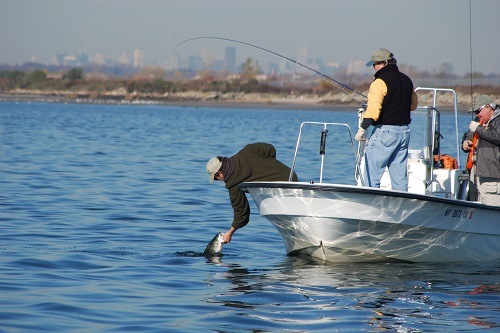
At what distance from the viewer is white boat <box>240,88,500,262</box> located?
9.85 meters

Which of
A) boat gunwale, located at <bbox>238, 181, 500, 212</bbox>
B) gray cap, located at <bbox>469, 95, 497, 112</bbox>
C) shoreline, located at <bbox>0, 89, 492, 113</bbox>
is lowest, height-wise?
shoreline, located at <bbox>0, 89, 492, 113</bbox>

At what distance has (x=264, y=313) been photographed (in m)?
8.43

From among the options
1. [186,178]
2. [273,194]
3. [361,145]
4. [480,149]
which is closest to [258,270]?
[273,194]

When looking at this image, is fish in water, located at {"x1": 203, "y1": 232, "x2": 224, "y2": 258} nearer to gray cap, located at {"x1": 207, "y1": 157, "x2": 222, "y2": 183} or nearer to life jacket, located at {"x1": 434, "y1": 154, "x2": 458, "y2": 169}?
gray cap, located at {"x1": 207, "y1": 157, "x2": 222, "y2": 183}

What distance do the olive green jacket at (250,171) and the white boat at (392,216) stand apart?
17cm

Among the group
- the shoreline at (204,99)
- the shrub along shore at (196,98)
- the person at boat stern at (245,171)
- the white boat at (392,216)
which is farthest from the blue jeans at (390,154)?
the shrub along shore at (196,98)

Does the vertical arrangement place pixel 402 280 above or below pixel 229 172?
below

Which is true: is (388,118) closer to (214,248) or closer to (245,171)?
(245,171)

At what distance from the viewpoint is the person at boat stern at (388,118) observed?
10.1m

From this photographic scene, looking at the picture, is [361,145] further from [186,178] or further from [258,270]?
[186,178]

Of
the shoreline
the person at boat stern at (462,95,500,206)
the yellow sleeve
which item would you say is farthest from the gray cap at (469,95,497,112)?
the shoreline

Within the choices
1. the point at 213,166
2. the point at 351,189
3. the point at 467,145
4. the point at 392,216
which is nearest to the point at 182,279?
the point at 213,166

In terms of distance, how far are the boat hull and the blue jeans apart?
19.3 inches

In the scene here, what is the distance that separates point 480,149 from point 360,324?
3614 millimetres
